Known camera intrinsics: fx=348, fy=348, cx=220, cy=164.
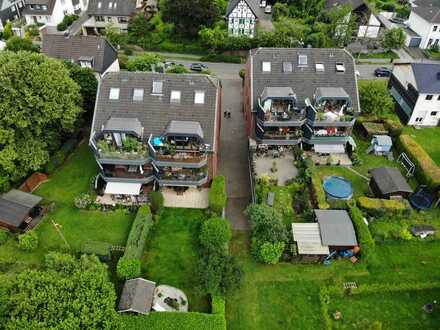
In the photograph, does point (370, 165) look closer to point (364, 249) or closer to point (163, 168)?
point (364, 249)

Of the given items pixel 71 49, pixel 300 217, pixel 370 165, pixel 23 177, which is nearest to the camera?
pixel 300 217

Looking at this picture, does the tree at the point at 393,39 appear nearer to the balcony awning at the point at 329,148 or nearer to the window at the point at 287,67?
the window at the point at 287,67

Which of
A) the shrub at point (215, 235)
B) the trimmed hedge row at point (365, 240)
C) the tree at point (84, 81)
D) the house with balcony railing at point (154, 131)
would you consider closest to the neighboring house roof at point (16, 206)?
the house with balcony railing at point (154, 131)

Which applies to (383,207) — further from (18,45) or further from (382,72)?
(18,45)

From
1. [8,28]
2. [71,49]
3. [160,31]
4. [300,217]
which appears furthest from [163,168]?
[8,28]

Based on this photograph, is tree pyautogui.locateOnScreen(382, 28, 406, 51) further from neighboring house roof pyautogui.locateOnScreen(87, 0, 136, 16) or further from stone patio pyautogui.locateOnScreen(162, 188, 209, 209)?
neighboring house roof pyautogui.locateOnScreen(87, 0, 136, 16)

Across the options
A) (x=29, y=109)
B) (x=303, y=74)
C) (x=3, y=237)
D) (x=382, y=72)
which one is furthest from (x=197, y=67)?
(x=3, y=237)
